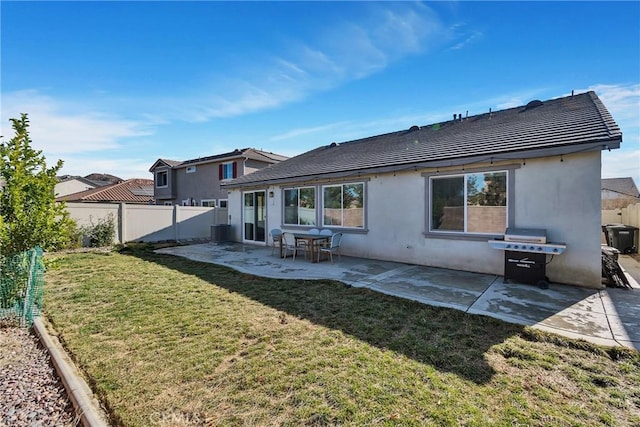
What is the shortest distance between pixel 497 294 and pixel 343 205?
569 centimetres

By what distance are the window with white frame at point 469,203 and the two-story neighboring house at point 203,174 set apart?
16.1 metres

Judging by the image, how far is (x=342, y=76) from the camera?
11812 mm

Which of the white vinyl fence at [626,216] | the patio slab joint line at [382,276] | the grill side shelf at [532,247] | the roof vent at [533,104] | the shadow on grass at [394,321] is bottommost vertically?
the shadow on grass at [394,321]

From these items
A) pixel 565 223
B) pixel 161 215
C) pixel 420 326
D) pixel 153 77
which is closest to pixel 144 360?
pixel 420 326

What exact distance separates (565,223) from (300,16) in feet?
29.3

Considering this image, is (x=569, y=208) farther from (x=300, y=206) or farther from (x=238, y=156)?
(x=238, y=156)

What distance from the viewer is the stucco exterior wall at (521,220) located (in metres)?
6.21

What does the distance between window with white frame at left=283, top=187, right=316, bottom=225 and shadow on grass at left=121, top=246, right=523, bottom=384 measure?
15.7ft

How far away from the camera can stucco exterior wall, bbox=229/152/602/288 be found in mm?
6207

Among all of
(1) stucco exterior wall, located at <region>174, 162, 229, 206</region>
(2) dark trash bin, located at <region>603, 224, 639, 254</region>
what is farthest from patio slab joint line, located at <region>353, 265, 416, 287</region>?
(1) stucco exterior wall, located at <region>174, 162, 229, 206</region>

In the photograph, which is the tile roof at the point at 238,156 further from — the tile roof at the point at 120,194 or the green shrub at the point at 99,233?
the green shrub at the point at 99,233

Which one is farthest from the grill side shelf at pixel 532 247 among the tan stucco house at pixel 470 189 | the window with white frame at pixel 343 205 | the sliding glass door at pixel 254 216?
the sliding glass door at pixel 254 216

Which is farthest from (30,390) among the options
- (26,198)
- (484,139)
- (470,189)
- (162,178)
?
(162,178)

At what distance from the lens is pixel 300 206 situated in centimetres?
1184
